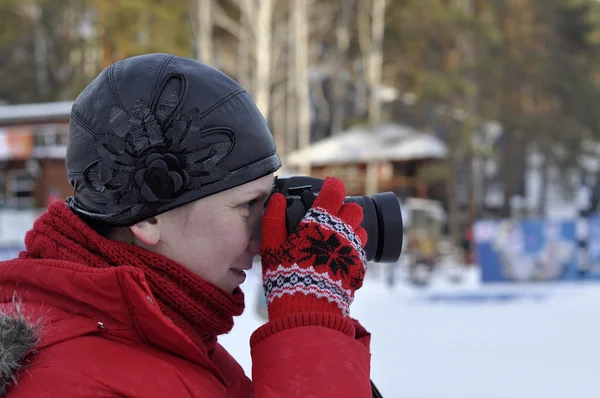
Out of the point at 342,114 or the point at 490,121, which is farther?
the point at 342,114

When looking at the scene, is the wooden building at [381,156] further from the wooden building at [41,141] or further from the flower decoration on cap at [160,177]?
the flower decoration on cap at [160,177]

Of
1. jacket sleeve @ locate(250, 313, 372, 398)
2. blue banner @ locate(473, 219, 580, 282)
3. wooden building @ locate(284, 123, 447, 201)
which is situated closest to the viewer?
jacket sleeve @ locate(250, 313, 372, 398)

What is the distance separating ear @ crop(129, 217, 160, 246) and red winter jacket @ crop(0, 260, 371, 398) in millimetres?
110

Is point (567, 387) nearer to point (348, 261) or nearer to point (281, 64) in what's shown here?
point (348, 261)

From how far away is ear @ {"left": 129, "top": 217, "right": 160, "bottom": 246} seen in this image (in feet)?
3.53

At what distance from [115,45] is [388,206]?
2154cm

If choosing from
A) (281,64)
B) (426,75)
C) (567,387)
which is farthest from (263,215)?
(281,64)

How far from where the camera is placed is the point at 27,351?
93 cm

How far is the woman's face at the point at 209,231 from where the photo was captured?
3.55 feet

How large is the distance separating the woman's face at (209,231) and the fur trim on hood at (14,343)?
21 centimetres

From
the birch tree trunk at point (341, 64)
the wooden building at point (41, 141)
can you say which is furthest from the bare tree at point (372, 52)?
the wooden building at point (41, 141)

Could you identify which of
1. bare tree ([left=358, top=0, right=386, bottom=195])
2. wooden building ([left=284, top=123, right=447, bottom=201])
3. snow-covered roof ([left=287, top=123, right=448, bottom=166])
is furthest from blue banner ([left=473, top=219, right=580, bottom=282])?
snow-covered roof ([left=287, top=123, right=448, bottom=166])

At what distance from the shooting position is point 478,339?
6.98 m

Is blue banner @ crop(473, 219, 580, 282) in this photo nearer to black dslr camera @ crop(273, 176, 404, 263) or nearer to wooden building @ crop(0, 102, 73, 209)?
wooden building @ crop(0, 102, 73, 209)
